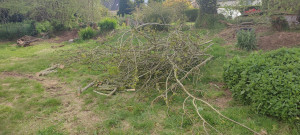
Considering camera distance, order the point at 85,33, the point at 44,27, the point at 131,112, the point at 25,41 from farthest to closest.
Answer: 1. the point at 44,27
2. the point at 85,33
3. the point at 25,41
4. the point at 131,112

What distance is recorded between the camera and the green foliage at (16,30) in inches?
476

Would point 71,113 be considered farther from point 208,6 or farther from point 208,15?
point 208,6

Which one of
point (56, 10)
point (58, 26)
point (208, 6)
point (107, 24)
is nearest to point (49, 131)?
point (208, 6)

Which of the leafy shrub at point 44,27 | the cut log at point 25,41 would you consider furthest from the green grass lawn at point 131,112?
the leafy shrub at point 44,27

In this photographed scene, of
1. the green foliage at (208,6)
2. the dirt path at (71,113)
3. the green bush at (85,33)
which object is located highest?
the green foliage at (208,6)

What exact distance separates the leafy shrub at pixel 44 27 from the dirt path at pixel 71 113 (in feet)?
31.3

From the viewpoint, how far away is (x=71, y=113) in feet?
11.5

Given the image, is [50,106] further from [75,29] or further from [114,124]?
[75,29]

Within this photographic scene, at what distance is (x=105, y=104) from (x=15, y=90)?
231 centimetres

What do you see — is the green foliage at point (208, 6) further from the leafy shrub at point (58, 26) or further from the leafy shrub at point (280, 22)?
the leafy shrub at point (58, 26)

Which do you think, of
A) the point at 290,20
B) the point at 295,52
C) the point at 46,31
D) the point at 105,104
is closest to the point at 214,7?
the point at 290,20

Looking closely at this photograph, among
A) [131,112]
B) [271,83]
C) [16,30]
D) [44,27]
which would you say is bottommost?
[131,112]

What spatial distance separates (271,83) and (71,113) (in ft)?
10.3

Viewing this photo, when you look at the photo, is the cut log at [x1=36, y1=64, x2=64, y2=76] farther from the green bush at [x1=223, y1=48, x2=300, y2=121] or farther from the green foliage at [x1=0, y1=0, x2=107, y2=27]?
the green foliage at [x1=0, y1=0, x2=107, y2=27]
